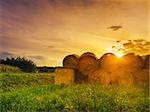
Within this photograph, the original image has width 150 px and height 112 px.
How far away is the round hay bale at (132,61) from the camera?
429 centimetres

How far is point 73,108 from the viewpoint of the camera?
9.36 ft

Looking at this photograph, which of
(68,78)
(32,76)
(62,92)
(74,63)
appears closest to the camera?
(62,92)

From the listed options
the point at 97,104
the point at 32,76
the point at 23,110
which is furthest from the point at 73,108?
the point at 32,76

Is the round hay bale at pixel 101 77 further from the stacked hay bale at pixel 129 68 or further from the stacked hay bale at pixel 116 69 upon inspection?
the stacked hay bale at pixel 129 68

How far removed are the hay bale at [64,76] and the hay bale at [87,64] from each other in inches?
9.6

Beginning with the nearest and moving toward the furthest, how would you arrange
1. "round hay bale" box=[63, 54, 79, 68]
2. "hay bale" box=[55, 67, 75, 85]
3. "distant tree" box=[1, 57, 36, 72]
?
"hay bale" box=[55, 67, 75, 85] < "round hay bale" box=[63, 54, 79, 68] < "distant tree" box=[1, 57, 36, 72]

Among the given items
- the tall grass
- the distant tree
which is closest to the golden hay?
the tall grass

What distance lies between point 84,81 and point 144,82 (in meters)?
0.68

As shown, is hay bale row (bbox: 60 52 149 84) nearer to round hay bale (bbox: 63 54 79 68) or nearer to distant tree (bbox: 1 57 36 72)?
round hay bale (bbox: 63 54 79 68)

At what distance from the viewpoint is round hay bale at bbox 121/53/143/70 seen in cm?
429

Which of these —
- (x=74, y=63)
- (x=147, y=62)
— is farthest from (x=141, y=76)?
(x=74, y=63)

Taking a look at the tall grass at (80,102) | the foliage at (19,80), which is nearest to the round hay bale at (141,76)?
the tall grass at (80,102)

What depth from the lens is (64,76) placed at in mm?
4234

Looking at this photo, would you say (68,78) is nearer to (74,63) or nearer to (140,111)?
(74,63)
